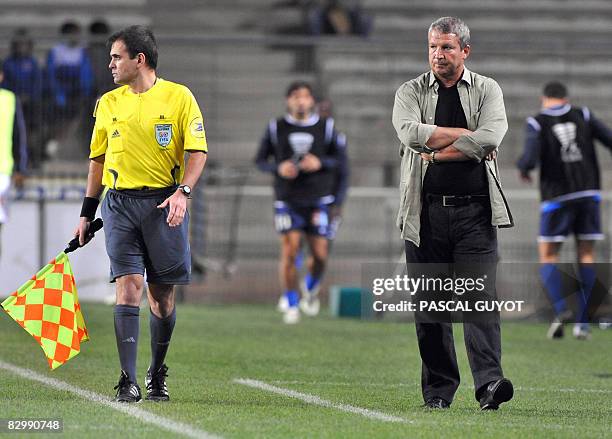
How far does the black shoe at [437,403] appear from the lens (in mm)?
7816

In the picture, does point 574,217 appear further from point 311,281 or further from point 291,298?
point 311,281

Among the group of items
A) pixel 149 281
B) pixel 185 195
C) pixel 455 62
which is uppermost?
pixel 455 62

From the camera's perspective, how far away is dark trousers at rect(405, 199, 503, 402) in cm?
773

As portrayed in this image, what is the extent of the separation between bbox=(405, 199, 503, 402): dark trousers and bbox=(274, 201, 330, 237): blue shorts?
689 cm

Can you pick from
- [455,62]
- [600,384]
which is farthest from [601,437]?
[600,384]

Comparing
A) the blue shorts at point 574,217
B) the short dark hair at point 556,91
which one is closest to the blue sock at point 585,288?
the blue shorts at point 574,217

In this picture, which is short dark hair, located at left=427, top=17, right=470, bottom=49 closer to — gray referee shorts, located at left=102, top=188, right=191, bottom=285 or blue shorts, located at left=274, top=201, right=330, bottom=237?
gray referee shorts, located at left=102, top=188, right=191, bottom=285

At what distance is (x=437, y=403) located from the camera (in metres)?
7.83

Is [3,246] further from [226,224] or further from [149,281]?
[149,281]

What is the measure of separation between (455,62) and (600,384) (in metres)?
2.97

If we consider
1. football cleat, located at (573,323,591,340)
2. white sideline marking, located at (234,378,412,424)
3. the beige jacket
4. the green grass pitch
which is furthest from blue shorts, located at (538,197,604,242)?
the beige jacket

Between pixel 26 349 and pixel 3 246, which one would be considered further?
pixel 3 246

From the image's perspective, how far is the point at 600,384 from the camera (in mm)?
9555

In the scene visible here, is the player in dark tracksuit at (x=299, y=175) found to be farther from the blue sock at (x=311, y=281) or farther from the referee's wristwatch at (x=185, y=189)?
the referee's wristwatch at (x=185, y=189)
